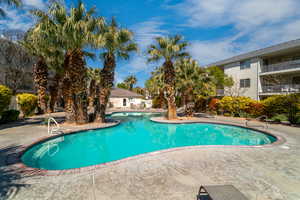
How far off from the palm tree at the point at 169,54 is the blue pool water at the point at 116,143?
12.6 feet

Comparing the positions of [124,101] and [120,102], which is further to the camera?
[124,101]

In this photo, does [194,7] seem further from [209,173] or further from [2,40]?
[2,40]

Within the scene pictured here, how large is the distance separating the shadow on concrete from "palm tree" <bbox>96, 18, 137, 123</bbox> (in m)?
7.75

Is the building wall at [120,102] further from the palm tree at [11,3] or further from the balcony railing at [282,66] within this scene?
the balcony railing at [282,66]

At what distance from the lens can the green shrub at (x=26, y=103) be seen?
15.0 metres

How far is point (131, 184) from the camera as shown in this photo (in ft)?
11.6

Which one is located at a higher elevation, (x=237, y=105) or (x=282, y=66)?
(x=282, y=66)

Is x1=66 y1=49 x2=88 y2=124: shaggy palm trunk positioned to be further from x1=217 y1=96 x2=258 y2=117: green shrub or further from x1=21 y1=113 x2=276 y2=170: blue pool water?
x1=217 y1=96 x2=258 y2=117: green shrub

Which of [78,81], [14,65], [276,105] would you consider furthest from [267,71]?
[14,65]

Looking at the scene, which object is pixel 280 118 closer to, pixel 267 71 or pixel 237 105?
pixel 237 105

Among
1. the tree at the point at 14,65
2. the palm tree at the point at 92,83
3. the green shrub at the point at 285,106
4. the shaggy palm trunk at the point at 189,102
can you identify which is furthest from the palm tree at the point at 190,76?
the tree at the point at 14,65

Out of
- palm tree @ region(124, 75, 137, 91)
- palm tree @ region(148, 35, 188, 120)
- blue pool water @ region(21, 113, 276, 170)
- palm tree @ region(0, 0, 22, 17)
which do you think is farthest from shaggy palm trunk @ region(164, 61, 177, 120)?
palm tree @ region(124, 75, 137, 91)

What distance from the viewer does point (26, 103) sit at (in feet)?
51.0

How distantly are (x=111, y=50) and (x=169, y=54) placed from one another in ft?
19.2
